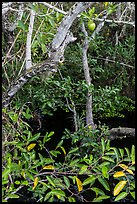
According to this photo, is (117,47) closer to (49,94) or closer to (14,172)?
(49,94)

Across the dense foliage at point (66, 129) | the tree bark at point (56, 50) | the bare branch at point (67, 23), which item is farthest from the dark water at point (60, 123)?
the bare branch at point (67, 23)

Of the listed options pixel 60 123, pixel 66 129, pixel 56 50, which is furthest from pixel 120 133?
pixel 56 50

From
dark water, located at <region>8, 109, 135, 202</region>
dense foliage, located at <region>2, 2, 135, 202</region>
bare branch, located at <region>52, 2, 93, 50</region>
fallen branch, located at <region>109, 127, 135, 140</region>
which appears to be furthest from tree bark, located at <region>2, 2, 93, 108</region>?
dark water, located at <region>8, 109, 135, 202</region>

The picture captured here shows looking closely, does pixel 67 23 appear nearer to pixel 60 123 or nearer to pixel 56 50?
pixel 56 50

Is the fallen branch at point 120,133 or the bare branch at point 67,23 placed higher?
the bare branch at point 67,23

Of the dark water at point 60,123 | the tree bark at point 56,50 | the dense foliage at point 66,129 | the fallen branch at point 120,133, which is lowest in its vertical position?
the dark water at point 60,123

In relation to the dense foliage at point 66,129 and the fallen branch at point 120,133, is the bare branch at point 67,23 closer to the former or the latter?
the dense foliage at point 66,129

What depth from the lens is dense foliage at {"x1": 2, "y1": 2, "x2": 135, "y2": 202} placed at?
1277 millimetres

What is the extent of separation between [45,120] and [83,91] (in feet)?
5.87

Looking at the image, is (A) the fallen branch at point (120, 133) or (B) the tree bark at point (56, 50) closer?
(B) the tree bark at point (56, 50)

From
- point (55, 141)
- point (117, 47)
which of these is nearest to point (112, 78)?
point (117, 47)

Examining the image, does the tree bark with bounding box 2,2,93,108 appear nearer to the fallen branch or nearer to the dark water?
the fallen branch

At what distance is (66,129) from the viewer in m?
2.90

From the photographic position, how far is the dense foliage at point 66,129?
4.19ft
